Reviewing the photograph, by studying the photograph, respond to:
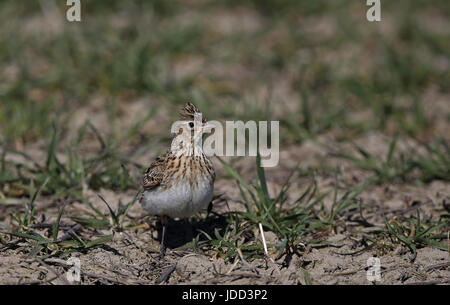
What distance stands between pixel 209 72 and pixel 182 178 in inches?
145

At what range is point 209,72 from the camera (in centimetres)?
802

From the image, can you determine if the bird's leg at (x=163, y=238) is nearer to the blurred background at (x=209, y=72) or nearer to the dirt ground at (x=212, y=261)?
the dirt ground at (x=212, y=261)

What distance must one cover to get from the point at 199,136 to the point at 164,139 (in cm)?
173

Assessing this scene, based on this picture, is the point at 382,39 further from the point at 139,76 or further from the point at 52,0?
the point at 52,0

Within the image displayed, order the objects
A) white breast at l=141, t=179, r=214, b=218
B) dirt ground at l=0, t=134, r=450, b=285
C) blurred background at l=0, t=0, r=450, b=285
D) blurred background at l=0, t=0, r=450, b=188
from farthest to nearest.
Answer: blurred background at l=0, t=0, r=450, b=188 < blurred background at l=0, t=0, r=450, b=285 < white breast at l=141, t=179, r=214, b=218 < dirt ground at l=0, t=134, r=450, b=285

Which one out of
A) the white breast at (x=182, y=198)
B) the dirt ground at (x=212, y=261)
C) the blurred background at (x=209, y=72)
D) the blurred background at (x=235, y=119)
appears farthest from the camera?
the blurred background at (x=209, y=72)

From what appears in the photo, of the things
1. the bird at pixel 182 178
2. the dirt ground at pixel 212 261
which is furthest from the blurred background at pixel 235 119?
the bird at pixel 182 178

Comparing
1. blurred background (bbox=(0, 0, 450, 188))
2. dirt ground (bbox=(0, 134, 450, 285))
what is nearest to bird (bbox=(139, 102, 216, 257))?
dirt ground (bbox=(0, 134, 450, 285))

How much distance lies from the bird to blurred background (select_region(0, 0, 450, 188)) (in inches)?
39.1

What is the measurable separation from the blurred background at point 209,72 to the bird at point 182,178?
993 mm

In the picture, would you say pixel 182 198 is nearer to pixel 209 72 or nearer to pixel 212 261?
pixel 212 261

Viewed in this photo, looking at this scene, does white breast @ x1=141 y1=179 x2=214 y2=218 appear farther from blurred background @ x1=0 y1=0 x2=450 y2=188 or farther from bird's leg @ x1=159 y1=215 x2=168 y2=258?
blurred background @ x1=0 y1=0 x2=450 y2=188

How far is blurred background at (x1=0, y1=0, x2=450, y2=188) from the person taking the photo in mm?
6793

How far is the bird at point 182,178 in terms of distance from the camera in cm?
453
